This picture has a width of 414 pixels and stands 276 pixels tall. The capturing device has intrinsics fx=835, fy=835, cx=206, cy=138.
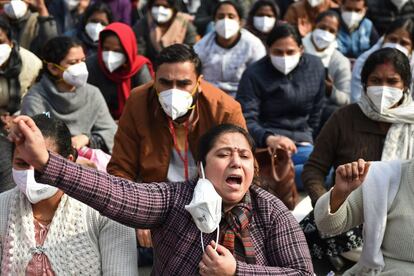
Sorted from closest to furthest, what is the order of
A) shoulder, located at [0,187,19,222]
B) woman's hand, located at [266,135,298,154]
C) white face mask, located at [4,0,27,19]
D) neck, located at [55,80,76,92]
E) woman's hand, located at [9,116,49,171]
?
woman's hand, located at [9,116,49,171], shoulder, located at [0,187,19,222], woman's hand, located at [266,135,298,154], neck, located at [55,80,76,92], white face mask, located at [4,0,27,19]

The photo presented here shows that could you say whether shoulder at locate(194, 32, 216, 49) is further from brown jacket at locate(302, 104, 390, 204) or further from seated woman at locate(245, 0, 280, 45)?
brown jacket at locate(302, 104, 390, 204)

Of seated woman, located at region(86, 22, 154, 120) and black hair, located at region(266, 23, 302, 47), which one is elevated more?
black hair, located at region(266, 23, 302, 47)

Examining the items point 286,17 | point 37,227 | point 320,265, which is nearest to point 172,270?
point 37,227

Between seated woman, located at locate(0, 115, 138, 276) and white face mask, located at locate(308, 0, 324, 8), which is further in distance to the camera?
white face mask, located at locate(308, 0, 324, 8)

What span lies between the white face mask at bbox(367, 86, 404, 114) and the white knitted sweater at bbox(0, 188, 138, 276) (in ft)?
5.90

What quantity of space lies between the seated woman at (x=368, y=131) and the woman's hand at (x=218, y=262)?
163 centimetres

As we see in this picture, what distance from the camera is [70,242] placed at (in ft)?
11.4

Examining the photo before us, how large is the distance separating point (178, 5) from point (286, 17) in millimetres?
1370

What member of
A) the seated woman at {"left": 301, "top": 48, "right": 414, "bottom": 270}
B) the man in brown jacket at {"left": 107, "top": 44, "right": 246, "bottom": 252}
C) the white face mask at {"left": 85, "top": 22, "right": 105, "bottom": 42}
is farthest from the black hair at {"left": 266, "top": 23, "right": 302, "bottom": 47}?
the white face mask at {"left": 85, "top": 22, "right": 105, "bottom": 42}

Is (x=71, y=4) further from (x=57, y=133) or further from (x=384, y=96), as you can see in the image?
(x=57, y=133)

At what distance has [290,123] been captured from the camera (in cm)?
606

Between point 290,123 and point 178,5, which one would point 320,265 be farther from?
point 178,5

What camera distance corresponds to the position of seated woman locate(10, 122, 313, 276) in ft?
10.2

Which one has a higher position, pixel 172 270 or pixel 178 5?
pixel 178 5
